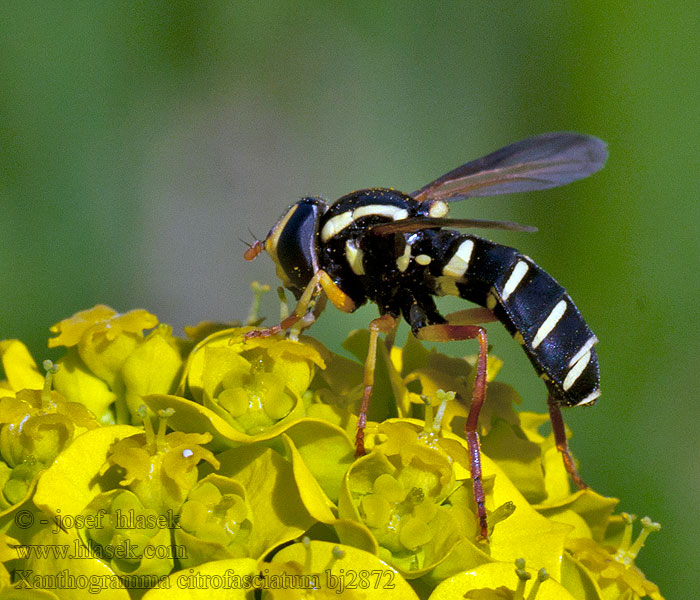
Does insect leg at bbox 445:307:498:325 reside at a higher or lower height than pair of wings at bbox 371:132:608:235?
lower

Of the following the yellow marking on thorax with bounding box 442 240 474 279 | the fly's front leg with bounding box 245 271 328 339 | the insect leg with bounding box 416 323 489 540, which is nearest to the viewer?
the insect leg with bounding box 416 323 489 540

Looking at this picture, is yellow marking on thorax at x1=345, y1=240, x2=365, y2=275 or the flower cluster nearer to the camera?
the flower cluster

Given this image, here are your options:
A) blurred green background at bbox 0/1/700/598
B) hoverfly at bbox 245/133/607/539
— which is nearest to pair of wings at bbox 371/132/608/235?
hoverfly at bbox 245/133/607/539

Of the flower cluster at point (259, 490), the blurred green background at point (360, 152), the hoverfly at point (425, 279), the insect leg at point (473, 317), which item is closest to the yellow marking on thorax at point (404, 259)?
the hoverfly at point (425, 279)

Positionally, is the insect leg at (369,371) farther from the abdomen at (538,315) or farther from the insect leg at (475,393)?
the abdomen at (538,315)

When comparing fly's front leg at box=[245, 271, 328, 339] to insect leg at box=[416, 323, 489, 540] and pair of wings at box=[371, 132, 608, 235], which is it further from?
pair of wings at box=[371, 132, 608, 235]

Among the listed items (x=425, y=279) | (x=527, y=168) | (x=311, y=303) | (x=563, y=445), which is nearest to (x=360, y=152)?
(x=527, y=168)

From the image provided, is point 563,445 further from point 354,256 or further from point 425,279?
point 354,256
